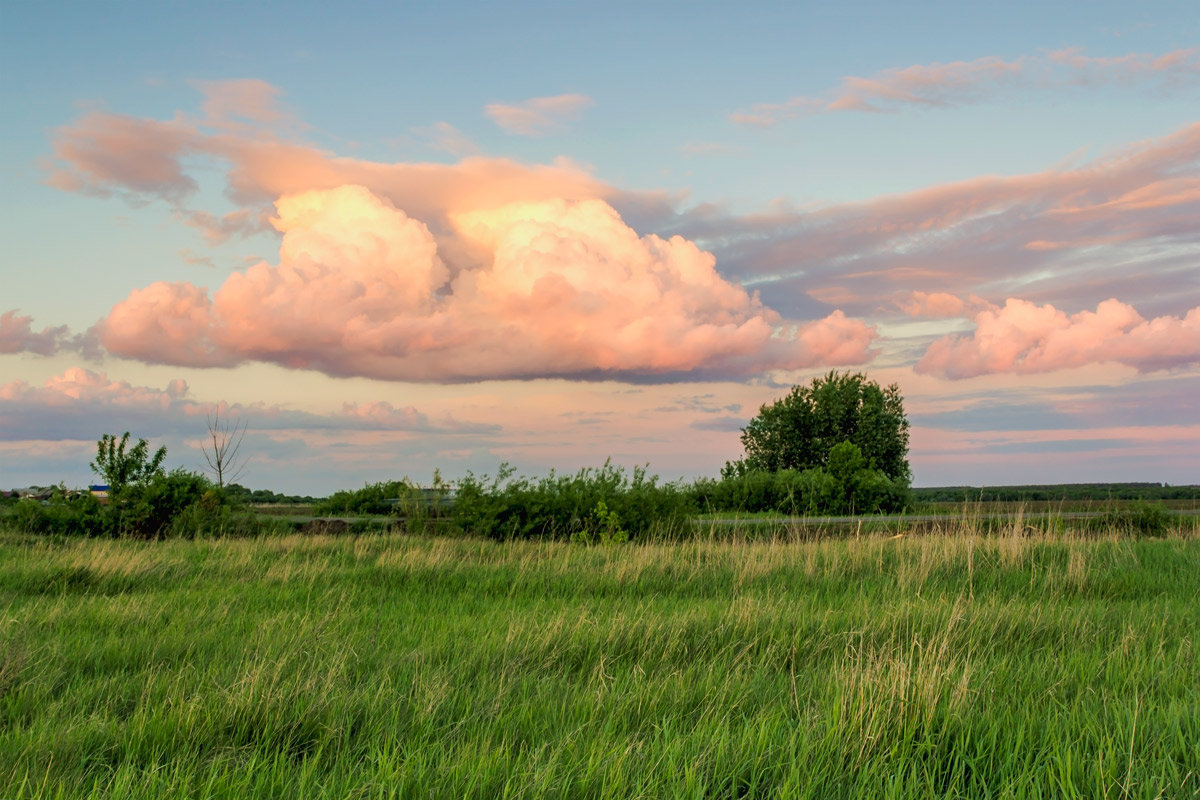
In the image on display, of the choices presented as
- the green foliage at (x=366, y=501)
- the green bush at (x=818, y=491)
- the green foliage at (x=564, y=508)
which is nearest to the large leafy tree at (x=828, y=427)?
the green bush at (x=818, y=491)

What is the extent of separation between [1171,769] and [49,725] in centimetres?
589

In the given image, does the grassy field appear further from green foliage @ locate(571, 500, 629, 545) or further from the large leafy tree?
the large leafy tree

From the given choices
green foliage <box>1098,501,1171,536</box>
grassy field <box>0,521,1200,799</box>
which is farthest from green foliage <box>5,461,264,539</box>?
green foliage <box>1098,501,1171,536</box>

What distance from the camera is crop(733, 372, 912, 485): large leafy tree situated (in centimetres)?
4594

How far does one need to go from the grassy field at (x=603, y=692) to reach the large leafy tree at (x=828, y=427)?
3566 cm

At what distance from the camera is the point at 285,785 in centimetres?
391

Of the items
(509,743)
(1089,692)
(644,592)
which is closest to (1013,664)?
(1089,692)

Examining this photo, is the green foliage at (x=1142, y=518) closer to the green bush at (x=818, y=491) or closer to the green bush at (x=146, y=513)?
the green bush at (x=818, y=491)

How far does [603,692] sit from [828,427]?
4324 centimetres

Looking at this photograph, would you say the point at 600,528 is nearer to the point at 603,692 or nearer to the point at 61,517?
the point at 61,517

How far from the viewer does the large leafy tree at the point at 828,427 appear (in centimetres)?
4594

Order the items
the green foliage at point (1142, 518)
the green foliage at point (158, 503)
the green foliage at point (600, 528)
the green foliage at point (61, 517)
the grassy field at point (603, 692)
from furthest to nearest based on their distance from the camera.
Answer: the green foliage at point (158, 503) → the green foliage at point (61, 517) → the green foliage at point (1142, 518) → the green foliage at point (600, 528) → the grassy field at point (603, 692)

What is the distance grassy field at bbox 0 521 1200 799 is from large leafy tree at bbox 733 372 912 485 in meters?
35.7

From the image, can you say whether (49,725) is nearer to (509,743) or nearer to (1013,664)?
(509,743)
